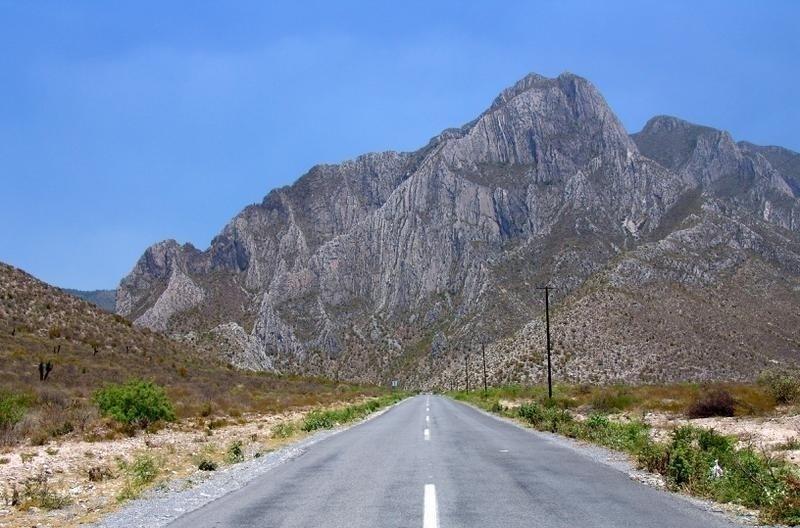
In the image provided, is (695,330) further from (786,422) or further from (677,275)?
(786,422)

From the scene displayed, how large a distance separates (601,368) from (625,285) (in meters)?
19.5

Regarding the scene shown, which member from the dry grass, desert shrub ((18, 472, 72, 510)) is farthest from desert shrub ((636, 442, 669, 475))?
the dry grass

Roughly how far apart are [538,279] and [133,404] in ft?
366

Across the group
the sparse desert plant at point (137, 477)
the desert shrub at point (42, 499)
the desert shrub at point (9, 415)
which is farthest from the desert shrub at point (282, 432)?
the desert shrub at point (42, 499)

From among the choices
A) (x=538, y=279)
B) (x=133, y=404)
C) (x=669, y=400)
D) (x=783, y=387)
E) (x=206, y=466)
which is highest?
(x=538, y=279)

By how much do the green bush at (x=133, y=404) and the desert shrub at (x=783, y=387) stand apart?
2998 centimetres

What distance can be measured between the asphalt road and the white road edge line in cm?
1

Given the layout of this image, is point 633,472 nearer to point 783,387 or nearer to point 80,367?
point 783,387

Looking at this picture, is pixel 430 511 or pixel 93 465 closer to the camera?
pixel 430 511

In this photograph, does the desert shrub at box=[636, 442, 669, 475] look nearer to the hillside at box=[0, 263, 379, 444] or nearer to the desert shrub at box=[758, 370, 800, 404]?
the hillside at box=[0, 263, 379, 444]

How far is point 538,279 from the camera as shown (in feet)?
427

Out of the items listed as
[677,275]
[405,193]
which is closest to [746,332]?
[677,275]

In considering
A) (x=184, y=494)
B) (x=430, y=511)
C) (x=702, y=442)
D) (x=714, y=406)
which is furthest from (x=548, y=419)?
(x=430, y=511)

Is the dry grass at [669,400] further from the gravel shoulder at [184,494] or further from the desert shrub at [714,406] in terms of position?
the gravel shoulder at [184,494]
